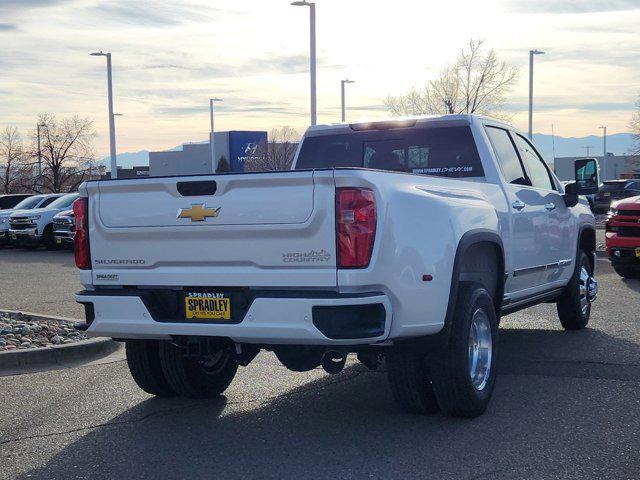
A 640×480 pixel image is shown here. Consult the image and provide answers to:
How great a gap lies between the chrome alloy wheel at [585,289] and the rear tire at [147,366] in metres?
4.67

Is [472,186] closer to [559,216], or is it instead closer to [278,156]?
[559,216]

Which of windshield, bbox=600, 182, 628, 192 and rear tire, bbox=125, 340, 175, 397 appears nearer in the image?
rear tire, bbox=125, 340, 175, 397

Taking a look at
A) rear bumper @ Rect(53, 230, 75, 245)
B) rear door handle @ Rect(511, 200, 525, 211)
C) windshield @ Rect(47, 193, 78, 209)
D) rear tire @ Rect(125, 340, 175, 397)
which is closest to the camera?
rear tire @ Rect(125, 340, 175, 397)

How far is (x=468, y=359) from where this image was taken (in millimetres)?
6027

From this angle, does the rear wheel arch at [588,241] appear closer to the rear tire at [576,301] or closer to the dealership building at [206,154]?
the rear tire at [576,301]

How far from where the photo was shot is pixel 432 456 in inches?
211

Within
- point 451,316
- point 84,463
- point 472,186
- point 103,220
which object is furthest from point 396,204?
point 84,463

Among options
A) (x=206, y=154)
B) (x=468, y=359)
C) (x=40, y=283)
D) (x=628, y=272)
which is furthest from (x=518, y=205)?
(x=206, y=154)

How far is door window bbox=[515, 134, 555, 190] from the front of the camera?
27.5 ft

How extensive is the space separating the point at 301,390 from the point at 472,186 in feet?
6.65

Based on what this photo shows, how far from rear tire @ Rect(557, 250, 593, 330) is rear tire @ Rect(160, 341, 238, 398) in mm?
3913

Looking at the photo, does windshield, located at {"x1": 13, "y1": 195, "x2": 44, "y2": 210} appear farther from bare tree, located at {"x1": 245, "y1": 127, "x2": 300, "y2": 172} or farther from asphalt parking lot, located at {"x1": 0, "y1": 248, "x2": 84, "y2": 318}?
bare tree, located at {"x1": 245, "y1": 127, "x2": 300, "y2": 172}

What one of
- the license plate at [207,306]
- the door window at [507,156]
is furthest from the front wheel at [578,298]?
the license plate at [207,306]

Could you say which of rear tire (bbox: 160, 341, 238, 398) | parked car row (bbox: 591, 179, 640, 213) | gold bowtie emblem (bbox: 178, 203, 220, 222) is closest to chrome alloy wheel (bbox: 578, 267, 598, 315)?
rear tire (bbox: 160, 341, 238, 398)
